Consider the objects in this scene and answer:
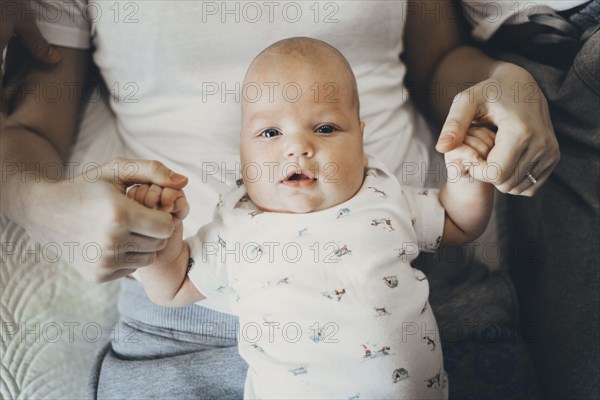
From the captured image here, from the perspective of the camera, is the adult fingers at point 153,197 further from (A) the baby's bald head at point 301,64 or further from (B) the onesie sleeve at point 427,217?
(B) the onesie sleeve at point 427,217

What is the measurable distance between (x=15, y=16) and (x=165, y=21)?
0.76ft

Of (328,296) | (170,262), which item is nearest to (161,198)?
(170,262)

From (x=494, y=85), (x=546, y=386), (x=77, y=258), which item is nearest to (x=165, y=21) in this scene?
(x=77, y=258)

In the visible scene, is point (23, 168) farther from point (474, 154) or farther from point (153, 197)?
point (474, 154)

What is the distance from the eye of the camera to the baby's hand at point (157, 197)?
75cm

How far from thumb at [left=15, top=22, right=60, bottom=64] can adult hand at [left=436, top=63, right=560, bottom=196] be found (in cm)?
66

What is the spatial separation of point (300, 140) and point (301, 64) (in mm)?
115

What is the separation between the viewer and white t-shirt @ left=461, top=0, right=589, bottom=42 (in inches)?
39.3

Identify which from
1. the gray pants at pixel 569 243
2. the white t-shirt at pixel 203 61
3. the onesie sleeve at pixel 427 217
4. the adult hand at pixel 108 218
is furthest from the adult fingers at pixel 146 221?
the gray pants at pixel 569 243

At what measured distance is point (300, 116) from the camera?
0.84m

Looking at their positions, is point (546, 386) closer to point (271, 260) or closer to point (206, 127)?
point (271, 260)

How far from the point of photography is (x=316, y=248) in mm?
818

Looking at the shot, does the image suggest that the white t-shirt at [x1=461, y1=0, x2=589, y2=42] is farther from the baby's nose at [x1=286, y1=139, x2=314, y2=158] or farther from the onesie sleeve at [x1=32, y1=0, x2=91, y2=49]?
the onesie sleeve at [x1=32, y1=0, x2=91, y2=49]

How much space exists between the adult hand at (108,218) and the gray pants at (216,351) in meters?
0.20
